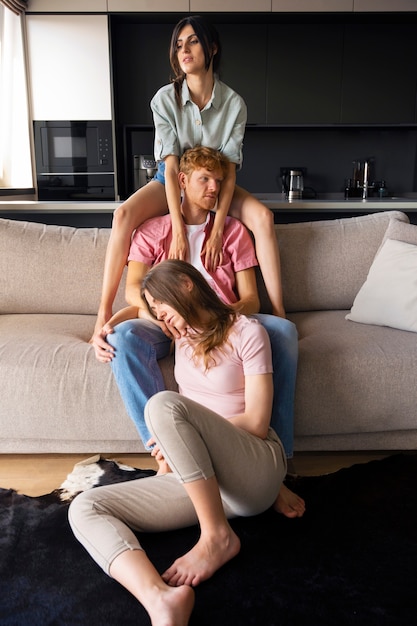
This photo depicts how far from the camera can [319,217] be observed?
9.01 ft

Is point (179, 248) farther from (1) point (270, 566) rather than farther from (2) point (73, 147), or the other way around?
(2) point (73, 147)

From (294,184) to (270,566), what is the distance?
12.0 ft

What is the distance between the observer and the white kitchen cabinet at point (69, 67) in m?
4.21

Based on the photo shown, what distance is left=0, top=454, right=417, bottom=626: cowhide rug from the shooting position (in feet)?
3.83

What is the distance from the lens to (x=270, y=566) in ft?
4.30

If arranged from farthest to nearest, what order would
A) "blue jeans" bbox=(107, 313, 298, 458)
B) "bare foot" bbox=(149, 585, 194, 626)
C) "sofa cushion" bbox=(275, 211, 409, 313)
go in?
"sofa cushion" bbox=(275, 211, 409, 313)
"blue jeans" bbox=(107, 313, 298, 458)
"bare foot" bbox=(149, 585, 194, 626)

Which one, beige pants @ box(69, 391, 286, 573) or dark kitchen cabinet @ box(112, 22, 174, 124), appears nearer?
beige pants @ box(69, 391, 286, 573)

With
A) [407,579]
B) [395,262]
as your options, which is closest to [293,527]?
[407,579]

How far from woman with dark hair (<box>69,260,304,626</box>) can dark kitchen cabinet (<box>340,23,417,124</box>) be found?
363cm

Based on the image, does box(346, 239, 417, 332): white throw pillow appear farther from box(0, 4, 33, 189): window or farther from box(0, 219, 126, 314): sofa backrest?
box(0, 4, 33, 189): window

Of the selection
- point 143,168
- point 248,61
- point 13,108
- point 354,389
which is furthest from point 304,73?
point 354,389

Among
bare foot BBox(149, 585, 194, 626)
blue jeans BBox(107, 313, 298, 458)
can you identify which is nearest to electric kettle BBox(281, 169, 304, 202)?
blue jeans BBox(107, 313, 298, 458)

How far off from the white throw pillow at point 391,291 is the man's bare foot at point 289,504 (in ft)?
2.55

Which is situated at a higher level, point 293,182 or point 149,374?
point 293,182
